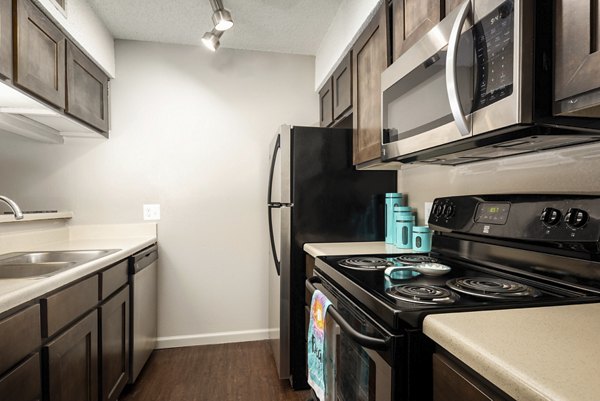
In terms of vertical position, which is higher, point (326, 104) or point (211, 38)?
point (211, 38)

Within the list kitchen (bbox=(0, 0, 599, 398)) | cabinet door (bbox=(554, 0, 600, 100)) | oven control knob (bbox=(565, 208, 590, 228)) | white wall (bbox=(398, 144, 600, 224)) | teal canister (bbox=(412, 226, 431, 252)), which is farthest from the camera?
kitchen (bbox=(0, 0, 599, 398))

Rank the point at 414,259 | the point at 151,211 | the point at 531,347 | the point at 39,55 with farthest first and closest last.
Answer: the point at 151,211, the point at 39,55, the point at 414,259, the point at 531,347

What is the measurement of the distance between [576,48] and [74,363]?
185 centimetres

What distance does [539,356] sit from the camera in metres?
0.52

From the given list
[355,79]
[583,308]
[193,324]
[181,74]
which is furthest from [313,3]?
[193,324]

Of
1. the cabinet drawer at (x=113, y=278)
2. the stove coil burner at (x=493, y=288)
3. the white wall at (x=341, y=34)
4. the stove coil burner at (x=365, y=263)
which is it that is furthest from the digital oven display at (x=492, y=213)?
the cabinet drawer at (x=113, y=278)

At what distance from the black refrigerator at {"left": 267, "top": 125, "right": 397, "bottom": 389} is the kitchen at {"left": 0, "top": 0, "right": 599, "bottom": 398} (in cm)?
69

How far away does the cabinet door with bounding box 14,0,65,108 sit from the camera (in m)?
1.46

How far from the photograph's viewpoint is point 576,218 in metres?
0.90

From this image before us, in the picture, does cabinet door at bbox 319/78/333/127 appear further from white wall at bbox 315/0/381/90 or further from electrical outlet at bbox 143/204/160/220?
electrical outlet at bbox 143/204/160/220

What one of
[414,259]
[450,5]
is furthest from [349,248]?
[450,5]

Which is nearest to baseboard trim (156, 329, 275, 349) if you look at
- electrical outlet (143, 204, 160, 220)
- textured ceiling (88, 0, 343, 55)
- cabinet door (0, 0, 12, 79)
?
electrical outlet (143, 204, 160, 220)

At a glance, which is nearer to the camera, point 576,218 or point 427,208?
point 576,218

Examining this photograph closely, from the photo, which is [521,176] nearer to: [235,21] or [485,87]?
[485,87]
